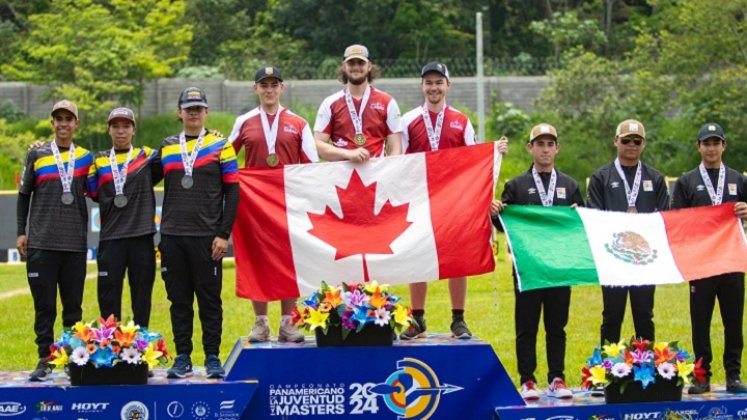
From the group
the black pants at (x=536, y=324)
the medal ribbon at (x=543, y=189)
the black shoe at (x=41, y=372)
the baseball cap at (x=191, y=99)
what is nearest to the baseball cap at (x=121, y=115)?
the baseball cap at (x=191, y=99)

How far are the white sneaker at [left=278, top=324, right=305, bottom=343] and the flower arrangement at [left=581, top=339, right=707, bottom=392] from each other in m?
2.07

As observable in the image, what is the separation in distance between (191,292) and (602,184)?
10.2 ft

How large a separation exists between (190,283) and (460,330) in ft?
6.57

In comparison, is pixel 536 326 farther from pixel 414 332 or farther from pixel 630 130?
pixel 630 130

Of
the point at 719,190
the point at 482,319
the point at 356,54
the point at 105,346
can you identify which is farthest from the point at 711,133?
the point at 482,319

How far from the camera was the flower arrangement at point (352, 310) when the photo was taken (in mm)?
8547

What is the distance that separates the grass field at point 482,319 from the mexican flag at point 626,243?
6.03 ft

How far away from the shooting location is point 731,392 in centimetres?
893

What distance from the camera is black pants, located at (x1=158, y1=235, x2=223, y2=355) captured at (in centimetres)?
871

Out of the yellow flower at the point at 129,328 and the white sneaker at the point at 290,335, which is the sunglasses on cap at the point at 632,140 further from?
the yellow flower at the point at 129,328

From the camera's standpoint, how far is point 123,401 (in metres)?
8.20

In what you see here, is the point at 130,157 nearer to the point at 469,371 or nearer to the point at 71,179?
the point at 71,179

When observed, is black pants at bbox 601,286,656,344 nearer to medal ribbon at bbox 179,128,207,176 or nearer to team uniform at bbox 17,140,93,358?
medal ribbon at bbox 179,128,207,176

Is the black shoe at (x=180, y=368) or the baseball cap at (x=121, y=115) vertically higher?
the baseball cap at (x=121, y=115)
